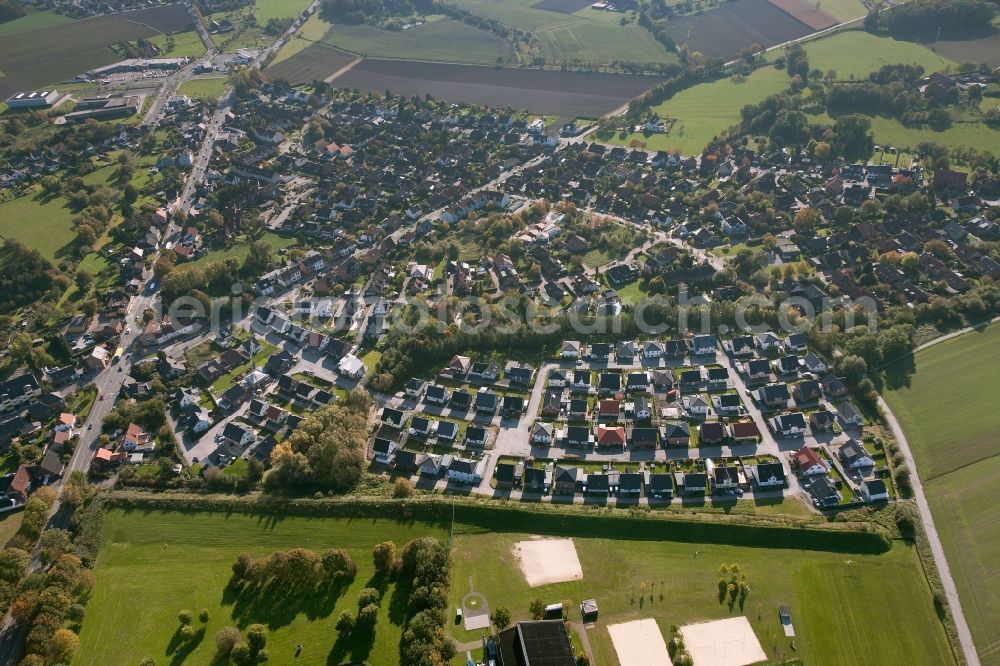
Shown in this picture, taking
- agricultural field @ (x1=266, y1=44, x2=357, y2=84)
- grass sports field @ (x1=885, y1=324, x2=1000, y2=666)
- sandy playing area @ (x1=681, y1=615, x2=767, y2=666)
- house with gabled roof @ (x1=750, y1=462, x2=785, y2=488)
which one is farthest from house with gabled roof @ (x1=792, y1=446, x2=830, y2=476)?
agricultural field @ (x1=266, y1=44, x2=357, y2=84)

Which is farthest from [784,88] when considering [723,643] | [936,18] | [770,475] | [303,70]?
[723,643]

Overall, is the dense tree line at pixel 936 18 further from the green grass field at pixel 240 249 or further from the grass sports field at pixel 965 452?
the green grass field at pixel 240 249

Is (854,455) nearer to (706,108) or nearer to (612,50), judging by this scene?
(706,108)

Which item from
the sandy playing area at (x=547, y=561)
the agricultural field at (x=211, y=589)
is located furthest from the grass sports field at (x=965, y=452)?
the agricultural field at (x=211, y=589)

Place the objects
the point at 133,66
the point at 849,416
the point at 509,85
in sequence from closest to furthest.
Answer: the point at 849,416
the point at 509,85
the point at 133,66

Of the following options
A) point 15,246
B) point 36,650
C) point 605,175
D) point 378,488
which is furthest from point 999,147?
point 15,246
